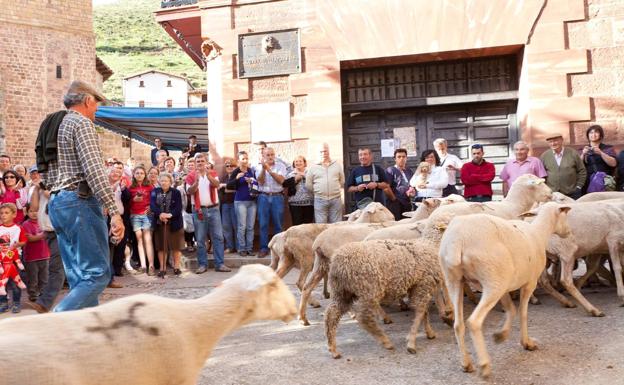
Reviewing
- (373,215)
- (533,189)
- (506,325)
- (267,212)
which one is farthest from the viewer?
(267,212)

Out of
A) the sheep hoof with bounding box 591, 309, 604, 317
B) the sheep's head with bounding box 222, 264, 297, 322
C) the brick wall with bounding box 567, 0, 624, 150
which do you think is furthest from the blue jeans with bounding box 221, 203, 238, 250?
the sheep's head with bounding box 222, 264, 297, 322

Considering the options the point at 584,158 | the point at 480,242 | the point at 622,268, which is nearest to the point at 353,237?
the point at 480,242

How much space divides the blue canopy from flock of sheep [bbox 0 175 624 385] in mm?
10189

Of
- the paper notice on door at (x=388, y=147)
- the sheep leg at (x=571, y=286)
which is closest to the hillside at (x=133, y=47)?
the paper notice on door at (x=388, y=147)

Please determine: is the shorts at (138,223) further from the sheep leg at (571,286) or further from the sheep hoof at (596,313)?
the sheep hoof at (596,313)

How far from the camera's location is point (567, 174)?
26.1 ft

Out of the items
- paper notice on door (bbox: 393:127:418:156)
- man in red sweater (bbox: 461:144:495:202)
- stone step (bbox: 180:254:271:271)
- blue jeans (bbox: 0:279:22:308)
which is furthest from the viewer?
paper notice on door (bbox: 393:127:418:156)

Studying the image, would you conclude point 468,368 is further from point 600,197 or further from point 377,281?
point 600,197

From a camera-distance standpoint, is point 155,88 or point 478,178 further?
point 155,88

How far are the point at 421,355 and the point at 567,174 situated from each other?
5049 millimetres

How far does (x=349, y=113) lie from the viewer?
1076 cm

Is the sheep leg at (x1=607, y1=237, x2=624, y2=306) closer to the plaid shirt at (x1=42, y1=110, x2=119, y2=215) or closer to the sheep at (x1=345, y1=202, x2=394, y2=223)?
the sheep at (x1=345, y1=202, x2=394, y2=223)

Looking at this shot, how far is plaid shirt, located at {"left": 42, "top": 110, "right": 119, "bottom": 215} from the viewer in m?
3.69

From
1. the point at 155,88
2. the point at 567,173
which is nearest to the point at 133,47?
the point at 155,88
